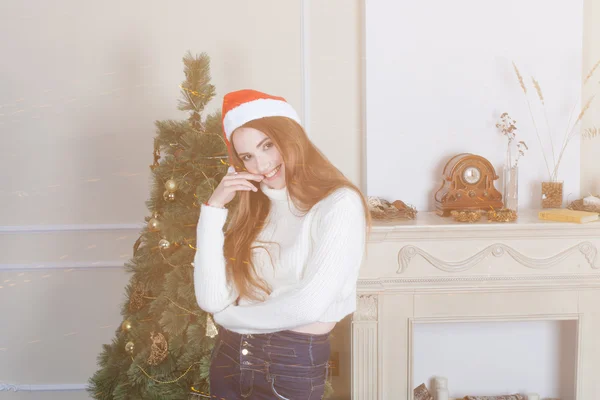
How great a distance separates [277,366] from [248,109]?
71 cm

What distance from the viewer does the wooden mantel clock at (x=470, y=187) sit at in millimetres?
2941

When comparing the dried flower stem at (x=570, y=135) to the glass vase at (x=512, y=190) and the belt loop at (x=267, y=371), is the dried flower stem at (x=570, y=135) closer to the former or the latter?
the glass vase at (x=512, y=190)

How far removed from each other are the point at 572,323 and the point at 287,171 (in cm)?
198

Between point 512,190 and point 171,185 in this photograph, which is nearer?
point 171,185

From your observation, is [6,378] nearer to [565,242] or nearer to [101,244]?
[101,244]

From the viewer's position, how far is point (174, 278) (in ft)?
7.63

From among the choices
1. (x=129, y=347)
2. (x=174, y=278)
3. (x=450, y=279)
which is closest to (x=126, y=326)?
(x=129, y=347)

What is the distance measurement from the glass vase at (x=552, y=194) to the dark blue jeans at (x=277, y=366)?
1727 mm

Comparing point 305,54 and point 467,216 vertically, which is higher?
point 305,54

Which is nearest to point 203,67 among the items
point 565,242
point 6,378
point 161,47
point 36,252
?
point 161,47

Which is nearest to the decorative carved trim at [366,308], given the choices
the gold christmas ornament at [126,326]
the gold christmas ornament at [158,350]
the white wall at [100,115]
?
the white wall at [100,115]

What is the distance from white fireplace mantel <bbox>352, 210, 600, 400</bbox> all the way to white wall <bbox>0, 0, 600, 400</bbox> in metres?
0.42

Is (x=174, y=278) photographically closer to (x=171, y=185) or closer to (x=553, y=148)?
(x=171, y=185)

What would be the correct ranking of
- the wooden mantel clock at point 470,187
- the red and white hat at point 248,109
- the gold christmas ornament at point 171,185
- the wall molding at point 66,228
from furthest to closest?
the wall molding at point 66,228, the wooden mantel clock at point 470,187, the gold christmas ornament at point 171,185, the red and white hat at point 248,109
